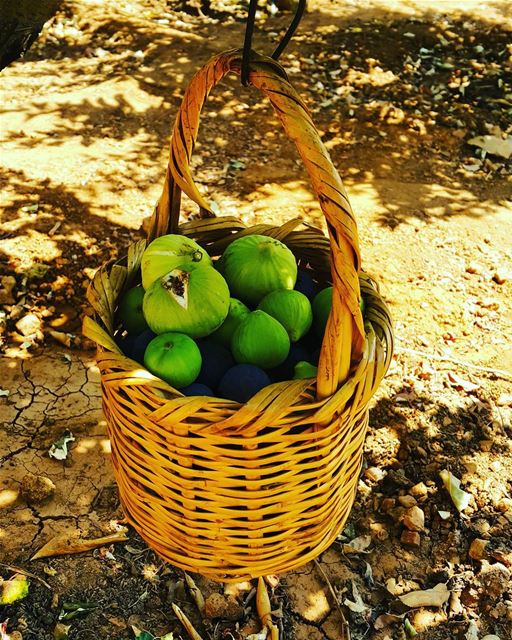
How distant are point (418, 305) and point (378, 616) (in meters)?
2.13

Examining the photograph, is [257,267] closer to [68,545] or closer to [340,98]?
[68,545]

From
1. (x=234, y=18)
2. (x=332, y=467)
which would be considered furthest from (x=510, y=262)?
(x=234, y=18)

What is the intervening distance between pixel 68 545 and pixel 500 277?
10.7ft

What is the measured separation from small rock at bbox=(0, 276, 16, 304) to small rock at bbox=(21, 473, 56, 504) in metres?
1.46

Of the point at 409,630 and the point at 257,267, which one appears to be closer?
the point at 257,267

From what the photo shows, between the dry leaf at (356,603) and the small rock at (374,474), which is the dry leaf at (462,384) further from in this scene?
the dry leaf at (356,603)

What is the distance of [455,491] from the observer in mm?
3014

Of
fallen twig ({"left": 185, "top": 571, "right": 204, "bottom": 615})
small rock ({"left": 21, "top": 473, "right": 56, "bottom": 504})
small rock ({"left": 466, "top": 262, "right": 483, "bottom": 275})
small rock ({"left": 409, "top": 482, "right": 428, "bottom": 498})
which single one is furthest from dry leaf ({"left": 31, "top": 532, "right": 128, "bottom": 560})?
small rock ({"left": 466, "top": 262, "right": 483, "bottom": 275})

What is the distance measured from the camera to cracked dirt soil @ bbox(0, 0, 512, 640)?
2639 millimetres

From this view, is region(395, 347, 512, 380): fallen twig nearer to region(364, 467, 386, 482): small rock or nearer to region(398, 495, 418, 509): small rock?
region(364, 467, 386, 482): small rock

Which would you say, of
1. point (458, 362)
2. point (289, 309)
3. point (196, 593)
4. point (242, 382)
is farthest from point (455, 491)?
point (242, 382)

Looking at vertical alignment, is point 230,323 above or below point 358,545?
above

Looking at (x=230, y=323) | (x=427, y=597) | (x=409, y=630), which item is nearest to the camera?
(x=230, y=323)

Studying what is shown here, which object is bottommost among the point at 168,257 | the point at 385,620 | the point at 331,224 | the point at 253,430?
the point at 385,620
